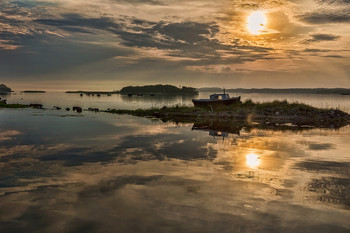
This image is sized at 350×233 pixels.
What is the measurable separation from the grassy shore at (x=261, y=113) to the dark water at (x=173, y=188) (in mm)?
22838

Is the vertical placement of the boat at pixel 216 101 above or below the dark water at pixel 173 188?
above

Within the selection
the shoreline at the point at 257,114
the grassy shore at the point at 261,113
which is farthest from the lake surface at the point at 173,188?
the grassy shore at the point at 261,113

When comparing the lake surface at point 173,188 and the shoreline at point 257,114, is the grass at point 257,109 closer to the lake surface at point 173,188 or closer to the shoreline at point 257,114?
the shoreline at point 257,114

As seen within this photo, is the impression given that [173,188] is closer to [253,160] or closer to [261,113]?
[253,160]

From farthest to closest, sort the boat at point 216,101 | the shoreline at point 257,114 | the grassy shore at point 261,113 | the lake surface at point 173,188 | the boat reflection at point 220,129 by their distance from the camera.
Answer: the boat at point 216,101, the grassy shore at point 261,113, the shoreline at point 257,114, the boat reflection at point 220,129, the lake surface at point 173,188

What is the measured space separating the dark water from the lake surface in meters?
0.03

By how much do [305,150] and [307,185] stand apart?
25.8 feet

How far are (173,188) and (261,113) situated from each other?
36084 millimetres

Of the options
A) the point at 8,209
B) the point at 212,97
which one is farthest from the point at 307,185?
the point at 212,97

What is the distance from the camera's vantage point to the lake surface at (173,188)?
307 inches

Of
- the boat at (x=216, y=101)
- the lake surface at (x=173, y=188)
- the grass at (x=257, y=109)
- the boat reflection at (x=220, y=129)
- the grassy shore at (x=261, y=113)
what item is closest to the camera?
the lake surface at (x=173, y=188)

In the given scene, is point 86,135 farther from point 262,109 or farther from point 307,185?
point 262,109

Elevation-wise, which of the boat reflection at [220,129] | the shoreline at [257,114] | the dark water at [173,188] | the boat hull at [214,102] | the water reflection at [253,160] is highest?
the boat hull at [214,102]

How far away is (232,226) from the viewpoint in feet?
24.8
